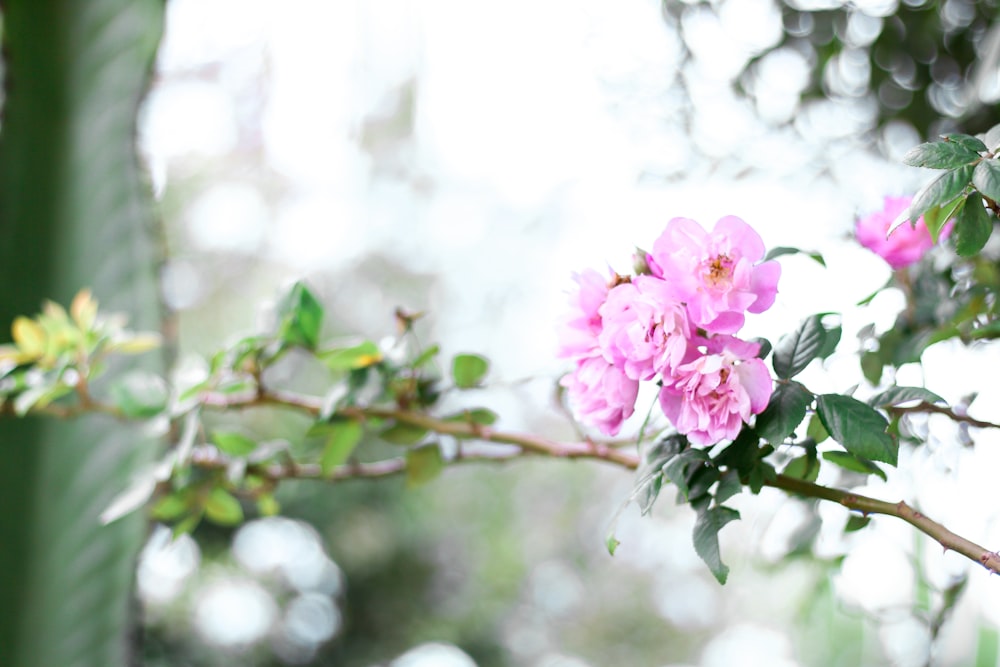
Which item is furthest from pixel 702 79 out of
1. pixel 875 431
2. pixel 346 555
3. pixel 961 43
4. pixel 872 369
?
pixel 346 555

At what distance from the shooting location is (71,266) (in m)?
0.52

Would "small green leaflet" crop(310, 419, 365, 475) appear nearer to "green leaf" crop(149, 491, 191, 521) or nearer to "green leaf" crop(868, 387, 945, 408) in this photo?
"green leaf" crop(149, 491, 191, 521)

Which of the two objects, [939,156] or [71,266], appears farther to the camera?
[71,266]

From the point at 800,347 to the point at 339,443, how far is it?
0.71 ft

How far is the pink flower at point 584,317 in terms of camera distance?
28cm

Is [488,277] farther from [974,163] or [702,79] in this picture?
[974,163]

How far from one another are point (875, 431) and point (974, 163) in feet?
0.27

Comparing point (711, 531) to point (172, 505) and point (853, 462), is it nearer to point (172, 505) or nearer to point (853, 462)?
point (853, 462)

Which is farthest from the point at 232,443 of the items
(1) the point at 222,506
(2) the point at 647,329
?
(2) the point at 647,329

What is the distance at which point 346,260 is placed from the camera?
98.5 inches

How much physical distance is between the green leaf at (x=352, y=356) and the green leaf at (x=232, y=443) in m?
0.09

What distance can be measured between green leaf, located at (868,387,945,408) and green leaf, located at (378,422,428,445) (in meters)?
0.20

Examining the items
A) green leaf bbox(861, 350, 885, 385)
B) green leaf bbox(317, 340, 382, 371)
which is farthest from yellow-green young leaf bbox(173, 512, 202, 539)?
green leaf bbox(861, 350, 885, 385)

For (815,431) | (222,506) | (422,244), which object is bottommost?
(422,244)
